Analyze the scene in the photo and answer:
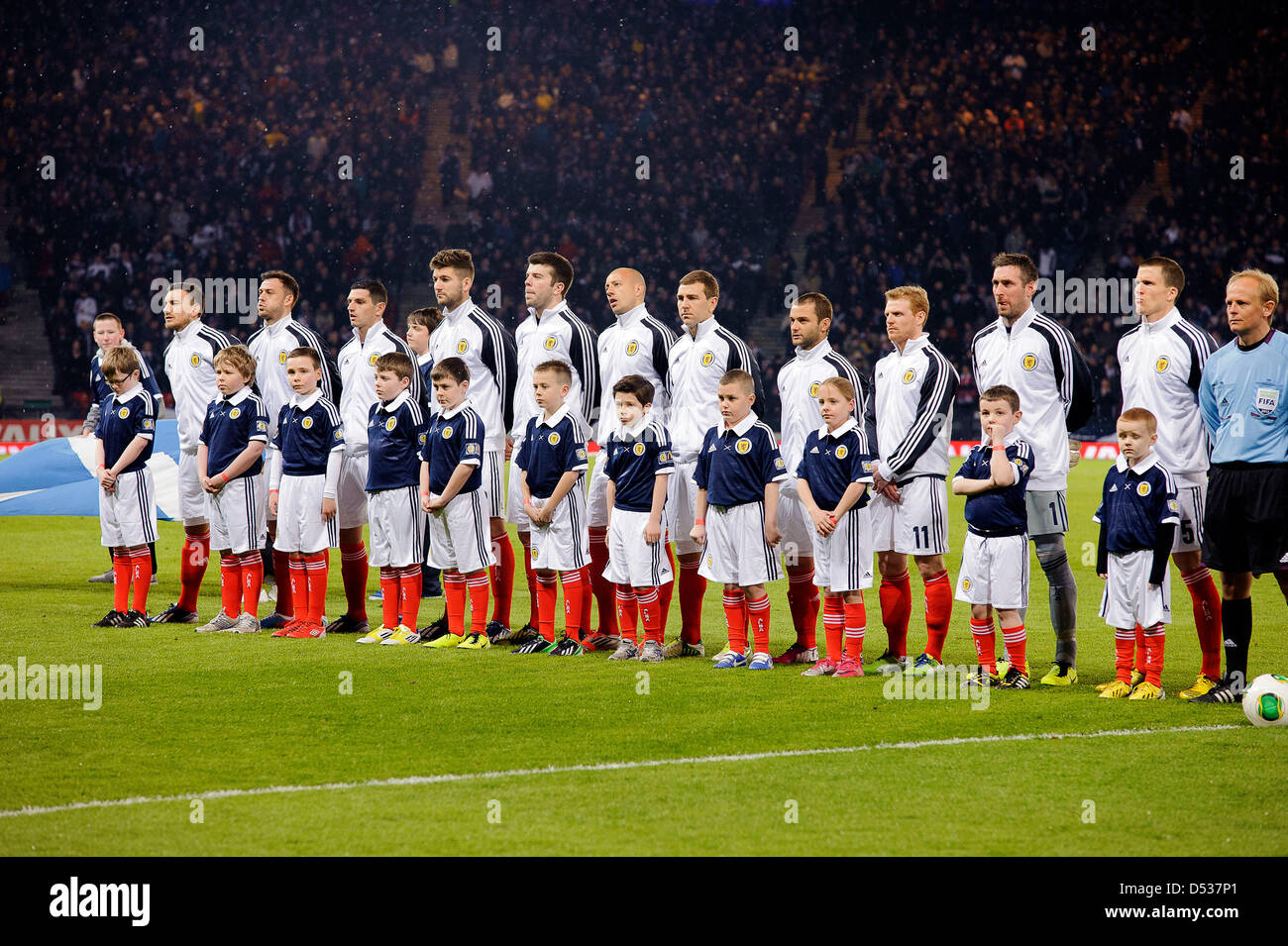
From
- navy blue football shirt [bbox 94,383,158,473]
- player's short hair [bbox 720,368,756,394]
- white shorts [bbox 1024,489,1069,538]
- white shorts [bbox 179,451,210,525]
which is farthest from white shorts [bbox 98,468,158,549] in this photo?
white shorts [bbox 1024,489,1069,538]

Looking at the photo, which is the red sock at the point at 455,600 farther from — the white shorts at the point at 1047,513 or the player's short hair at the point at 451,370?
the white shorts at the point at 1047,513

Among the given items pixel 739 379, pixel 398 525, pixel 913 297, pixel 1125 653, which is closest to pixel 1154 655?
pixel 1125 653

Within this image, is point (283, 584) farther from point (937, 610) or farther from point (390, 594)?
point (937, 610)

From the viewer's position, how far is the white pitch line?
16.2 ft

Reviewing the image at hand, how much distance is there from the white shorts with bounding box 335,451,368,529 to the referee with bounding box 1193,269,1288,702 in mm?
5338

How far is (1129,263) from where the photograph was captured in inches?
1071

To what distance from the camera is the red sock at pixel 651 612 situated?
319 inches

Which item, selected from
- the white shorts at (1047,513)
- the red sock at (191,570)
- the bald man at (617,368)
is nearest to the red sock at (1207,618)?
the white shorts at (1047,513)

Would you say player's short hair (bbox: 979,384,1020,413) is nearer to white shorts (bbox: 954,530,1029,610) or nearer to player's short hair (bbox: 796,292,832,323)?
white shorts (bbox: 954,530,1029,610)

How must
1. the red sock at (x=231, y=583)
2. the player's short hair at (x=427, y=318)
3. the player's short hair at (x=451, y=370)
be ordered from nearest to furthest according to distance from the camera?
the player's short hair at (x=451, y=370) → the red sock at (x=231, y=583) → the player's short hair at (x=427, y=318)

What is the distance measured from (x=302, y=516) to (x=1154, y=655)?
206 inches

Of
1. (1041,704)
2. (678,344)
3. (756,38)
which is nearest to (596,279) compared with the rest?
(756,38)

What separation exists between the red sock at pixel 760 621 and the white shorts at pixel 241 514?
3.38 m
